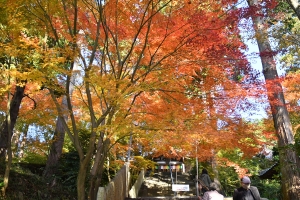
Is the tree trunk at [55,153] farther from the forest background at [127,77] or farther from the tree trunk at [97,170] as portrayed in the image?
the tree trunk at [97,170]

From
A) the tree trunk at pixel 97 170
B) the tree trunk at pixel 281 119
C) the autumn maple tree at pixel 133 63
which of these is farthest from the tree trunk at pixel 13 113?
the tree trunk at pixel 281 119

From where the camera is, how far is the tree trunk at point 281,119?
25.4 ft

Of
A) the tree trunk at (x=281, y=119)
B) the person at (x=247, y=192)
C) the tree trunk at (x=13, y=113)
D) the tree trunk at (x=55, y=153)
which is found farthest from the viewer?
the tree trunk at (x=55, y=153)

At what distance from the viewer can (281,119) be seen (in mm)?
8906

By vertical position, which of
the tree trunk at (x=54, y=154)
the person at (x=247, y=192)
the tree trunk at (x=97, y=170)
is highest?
the tree trunk at (x=54, y=154)

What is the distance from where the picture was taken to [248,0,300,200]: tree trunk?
25.4 ft

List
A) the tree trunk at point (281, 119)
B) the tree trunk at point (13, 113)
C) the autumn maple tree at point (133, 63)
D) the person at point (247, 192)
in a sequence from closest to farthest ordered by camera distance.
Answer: the person at point (247, 192)
the autumn maple tree at point (133, 63)
the tree trunk at point (281, 119)
the tree trunk at point (13, 113)

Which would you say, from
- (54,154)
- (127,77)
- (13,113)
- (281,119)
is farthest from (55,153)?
(281,119)

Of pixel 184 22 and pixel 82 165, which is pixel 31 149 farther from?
pixel 184 22

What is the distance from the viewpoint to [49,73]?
6.35 meters

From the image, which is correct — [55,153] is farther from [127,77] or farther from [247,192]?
[247,192]

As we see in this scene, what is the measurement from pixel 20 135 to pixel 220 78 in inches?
523

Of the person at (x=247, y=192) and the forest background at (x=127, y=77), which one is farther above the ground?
the forest background at (x=127, y=77)

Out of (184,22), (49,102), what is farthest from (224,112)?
(49,102)
